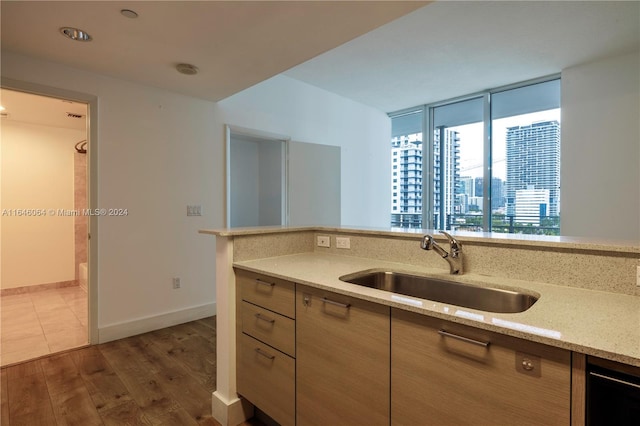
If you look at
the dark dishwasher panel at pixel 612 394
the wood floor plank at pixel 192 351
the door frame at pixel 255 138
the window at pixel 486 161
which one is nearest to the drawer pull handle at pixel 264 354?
the wood floor plank at pixel 192 351

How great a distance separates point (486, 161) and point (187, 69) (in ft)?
13.6

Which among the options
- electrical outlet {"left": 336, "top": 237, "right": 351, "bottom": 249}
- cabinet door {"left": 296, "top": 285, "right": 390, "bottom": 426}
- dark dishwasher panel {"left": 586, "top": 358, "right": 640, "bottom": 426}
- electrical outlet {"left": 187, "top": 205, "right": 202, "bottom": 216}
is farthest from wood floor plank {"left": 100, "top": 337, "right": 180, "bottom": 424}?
dark dishwasher panel {"left": 586, "top": 358, "right": 640, "bottom": 426}

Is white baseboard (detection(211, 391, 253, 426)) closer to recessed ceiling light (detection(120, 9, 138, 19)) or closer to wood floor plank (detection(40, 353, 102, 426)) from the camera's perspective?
wood floor plank (detection(40, 353, 102, 426))

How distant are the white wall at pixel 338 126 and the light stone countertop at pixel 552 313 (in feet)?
8.90

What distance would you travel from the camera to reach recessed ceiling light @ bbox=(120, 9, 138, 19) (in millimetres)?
1884

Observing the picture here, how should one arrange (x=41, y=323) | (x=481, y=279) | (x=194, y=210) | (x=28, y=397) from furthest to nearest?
(x=194, y=210) → (x=41, y=323) → (x=28, y=397) → (x=481, y=279)

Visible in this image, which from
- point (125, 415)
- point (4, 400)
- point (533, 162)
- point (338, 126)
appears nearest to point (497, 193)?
point (533, 162)

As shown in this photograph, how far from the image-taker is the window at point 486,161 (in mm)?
4309

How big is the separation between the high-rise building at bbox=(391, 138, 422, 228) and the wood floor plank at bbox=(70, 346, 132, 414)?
4.69 m

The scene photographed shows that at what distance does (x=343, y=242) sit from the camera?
82.9 inches

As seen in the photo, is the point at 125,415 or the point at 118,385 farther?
the point at 118,385

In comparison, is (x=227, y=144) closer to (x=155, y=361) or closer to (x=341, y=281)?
(x=155, y=361)

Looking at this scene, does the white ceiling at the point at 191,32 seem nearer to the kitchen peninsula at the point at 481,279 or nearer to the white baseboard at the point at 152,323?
the kitchen peninsula at the point at 481,279

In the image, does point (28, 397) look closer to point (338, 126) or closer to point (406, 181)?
point (338, 126)
